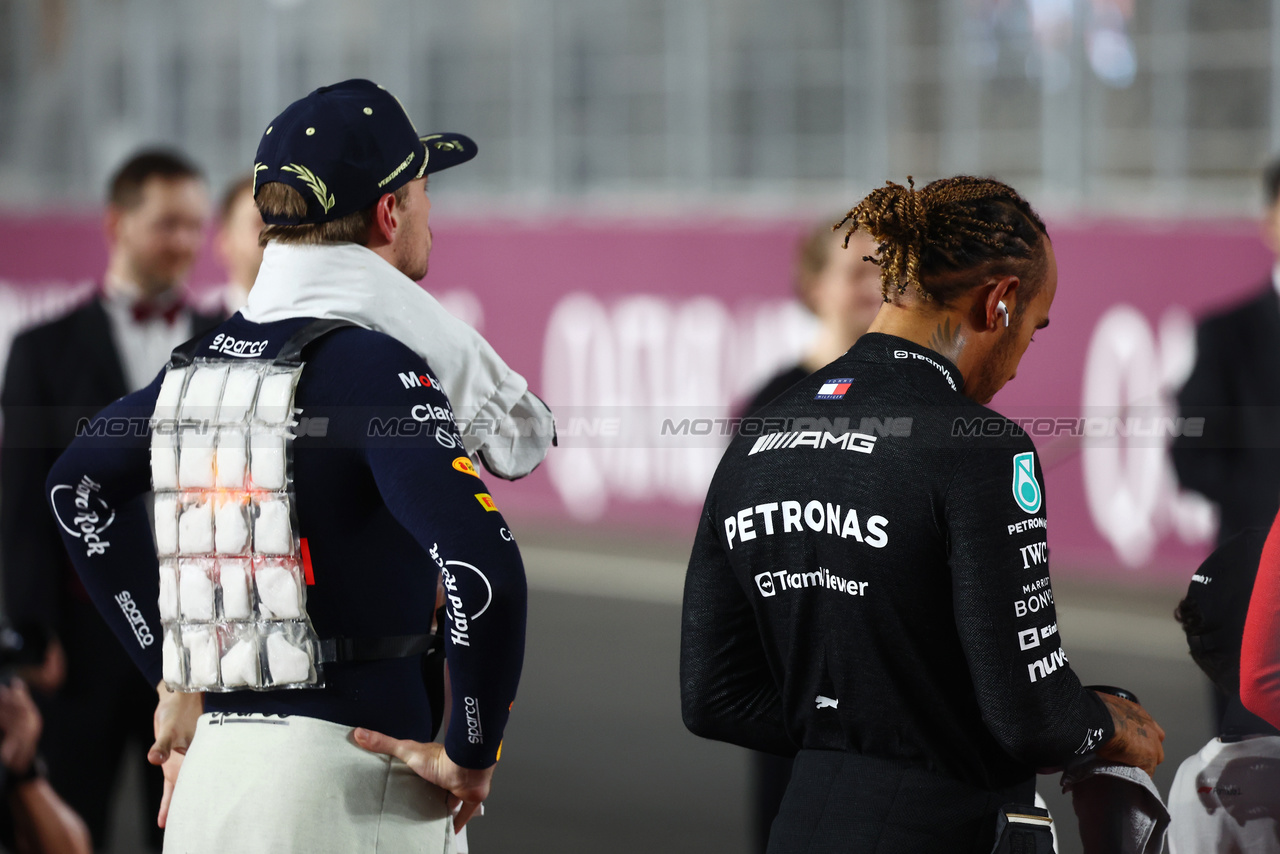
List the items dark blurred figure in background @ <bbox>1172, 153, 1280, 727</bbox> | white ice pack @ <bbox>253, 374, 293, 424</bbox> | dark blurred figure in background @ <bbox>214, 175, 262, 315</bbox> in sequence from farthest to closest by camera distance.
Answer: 1. dark blurred figure in background @ <bbox>214, 175, 262, 315</bbox>
2. dark blurred figure in background @ <bbox>1172, 153, 1280, 727</bbox>
3. white ice pack @ <bbox>253, 374, 293, 424</bbox>

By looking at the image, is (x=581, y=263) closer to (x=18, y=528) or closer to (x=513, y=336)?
(x=513, y=336)

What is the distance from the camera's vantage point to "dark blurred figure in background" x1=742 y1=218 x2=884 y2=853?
4020 mm

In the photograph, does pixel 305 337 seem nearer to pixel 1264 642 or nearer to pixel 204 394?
pixel 204 394

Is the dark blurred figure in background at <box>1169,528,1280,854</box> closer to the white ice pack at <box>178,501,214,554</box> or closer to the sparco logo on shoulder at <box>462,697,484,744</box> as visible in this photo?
the sparco logo on shoulder at <box>462,697,484,744</box>

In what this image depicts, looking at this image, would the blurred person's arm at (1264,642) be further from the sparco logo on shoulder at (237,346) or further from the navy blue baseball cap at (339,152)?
the sparco logo on shoulder at (237,346)

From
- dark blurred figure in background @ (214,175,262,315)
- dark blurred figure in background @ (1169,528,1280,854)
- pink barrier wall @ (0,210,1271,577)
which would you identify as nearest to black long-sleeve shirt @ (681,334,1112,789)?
dark blurred figure in background @ (1169,528,1280,854)

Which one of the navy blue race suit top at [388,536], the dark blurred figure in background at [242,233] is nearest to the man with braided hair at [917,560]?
the navy blue race suit top at [388,536]

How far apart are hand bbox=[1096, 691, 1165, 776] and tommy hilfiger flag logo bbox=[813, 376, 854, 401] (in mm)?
560

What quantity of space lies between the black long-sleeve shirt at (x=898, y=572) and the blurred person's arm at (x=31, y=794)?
2.64 m

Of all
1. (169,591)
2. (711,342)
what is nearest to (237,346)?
(169,591)

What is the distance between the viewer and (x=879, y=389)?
2.17m

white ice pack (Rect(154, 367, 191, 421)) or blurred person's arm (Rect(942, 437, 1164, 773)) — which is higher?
white ice pack (Rect(154, 367, 191, 421))

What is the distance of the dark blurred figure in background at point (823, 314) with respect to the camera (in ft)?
13.2

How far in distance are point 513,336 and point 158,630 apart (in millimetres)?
8302
